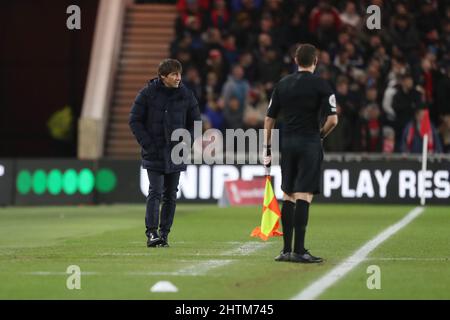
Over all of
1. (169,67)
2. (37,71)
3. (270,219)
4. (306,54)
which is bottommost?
(270,219)

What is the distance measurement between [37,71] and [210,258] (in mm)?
23079

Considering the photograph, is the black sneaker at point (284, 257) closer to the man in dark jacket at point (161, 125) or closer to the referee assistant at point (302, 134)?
the referee assistant at point (302, 134)

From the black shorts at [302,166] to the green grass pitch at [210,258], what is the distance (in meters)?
0.75

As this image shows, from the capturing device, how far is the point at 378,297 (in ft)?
31.9

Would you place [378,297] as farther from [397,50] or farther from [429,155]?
[397,50]

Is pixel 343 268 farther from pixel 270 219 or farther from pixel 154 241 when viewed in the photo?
pixel 154 241

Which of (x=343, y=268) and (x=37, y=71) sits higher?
(x=37, y=71)

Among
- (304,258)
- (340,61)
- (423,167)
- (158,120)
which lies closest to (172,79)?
(158,120)

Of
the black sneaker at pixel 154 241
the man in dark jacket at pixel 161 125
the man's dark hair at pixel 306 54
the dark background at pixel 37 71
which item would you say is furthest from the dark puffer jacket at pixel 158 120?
the dark background at pixel 37 71

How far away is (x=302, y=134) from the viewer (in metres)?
12.4

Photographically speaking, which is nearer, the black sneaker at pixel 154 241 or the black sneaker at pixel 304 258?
the black sneaker at pixel 304 258

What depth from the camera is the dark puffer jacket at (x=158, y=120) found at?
1426cm

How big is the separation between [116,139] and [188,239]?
13262mm

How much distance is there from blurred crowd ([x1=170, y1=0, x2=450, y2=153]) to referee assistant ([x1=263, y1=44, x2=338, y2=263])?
12.7 meters
